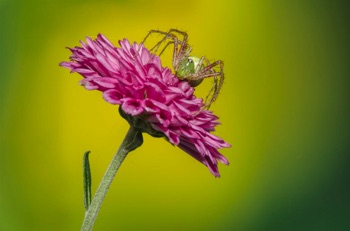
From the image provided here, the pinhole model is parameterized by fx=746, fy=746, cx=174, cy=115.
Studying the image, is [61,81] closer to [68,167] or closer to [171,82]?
[68,167]

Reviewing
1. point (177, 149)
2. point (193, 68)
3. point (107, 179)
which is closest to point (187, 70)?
point (193, 68)

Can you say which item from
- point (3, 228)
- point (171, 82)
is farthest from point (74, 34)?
point (171, 82)

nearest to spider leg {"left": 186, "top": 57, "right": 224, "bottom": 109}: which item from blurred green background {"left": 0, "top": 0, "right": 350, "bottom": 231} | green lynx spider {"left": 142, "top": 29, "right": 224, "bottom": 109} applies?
green lynx spider {"left": 142, "top": 29, "right": 224, "bottom": 109}

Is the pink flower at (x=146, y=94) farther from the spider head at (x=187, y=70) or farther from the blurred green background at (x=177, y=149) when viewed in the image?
the blurred green background at (x=177, y=149)

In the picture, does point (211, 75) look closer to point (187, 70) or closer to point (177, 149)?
point (187, 70)

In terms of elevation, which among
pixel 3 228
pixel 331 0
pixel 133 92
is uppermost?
pixel 331 0

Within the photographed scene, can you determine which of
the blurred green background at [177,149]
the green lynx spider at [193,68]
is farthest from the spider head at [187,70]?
the blurred green background at [177,149]

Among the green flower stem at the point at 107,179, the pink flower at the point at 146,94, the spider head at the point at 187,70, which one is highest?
the spider head at the point at 187,70
